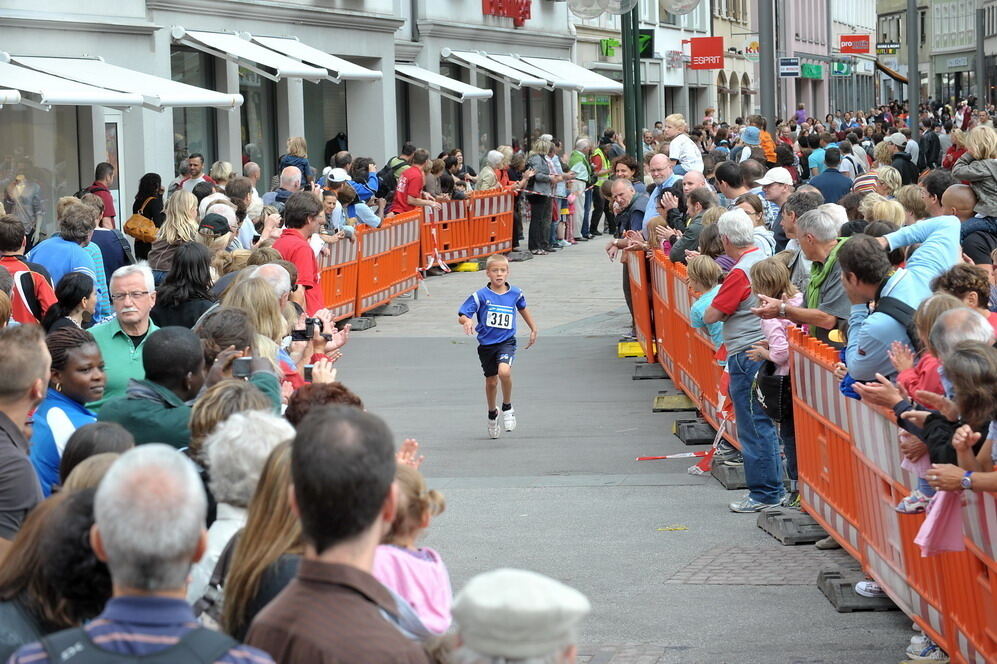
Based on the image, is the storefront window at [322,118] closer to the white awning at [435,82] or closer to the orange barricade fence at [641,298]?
the white awning at [435,82]

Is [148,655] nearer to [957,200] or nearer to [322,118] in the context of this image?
[957,200]

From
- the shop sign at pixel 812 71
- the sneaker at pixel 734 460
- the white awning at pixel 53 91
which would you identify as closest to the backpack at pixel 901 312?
the sneaker at pixel 734 460

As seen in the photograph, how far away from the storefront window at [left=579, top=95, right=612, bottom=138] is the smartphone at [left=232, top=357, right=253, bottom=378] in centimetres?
3953

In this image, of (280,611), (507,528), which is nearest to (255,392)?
(280,611)

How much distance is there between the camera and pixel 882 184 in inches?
587

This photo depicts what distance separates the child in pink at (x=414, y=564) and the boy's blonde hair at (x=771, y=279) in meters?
5.21

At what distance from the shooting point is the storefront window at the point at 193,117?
25219 mm

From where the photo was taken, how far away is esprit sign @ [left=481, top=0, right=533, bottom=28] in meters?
37.9

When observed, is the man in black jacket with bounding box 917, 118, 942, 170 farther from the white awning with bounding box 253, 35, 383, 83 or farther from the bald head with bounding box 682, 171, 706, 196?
the bald head with bounding box 682, 171, 706, 196

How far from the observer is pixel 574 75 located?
4025cm

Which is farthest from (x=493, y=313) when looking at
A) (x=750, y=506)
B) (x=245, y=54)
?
(x=245, y=54)

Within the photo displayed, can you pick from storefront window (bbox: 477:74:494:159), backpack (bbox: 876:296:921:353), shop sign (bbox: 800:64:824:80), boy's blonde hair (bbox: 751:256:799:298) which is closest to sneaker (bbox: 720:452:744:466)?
boy's blonde hair (bbox: 751:256:799:298)

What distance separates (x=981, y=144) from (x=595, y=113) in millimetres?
34639

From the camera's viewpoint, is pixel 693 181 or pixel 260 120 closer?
pixel 693 181
